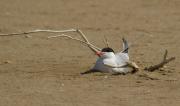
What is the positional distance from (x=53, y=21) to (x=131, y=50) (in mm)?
3637

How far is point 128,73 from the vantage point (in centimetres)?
794

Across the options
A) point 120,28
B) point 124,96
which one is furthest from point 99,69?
point 120,28

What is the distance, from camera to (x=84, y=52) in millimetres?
9734

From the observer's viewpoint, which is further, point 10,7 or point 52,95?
point 10,7

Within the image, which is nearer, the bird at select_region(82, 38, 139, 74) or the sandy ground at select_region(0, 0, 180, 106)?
the sandy ground at select_region(0, 0, 180, 106)

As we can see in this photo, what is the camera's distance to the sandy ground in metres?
6.89

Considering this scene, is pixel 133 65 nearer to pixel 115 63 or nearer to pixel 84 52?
pixel 115 63

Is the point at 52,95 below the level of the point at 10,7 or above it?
above

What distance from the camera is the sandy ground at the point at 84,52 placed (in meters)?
6.89

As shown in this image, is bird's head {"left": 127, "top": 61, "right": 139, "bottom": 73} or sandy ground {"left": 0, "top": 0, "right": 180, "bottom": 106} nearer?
sandy ground {"left": 0, "top": 0, "right": 180, "bottom": 106}

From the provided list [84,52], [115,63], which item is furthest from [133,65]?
[84,52]

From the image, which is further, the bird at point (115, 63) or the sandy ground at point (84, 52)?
the bird at point (115, 63)

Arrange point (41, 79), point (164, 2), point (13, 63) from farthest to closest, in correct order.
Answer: point (164, 2), point (13, 63), point (41, 79)

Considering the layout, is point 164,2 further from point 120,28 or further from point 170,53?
point 170,53
